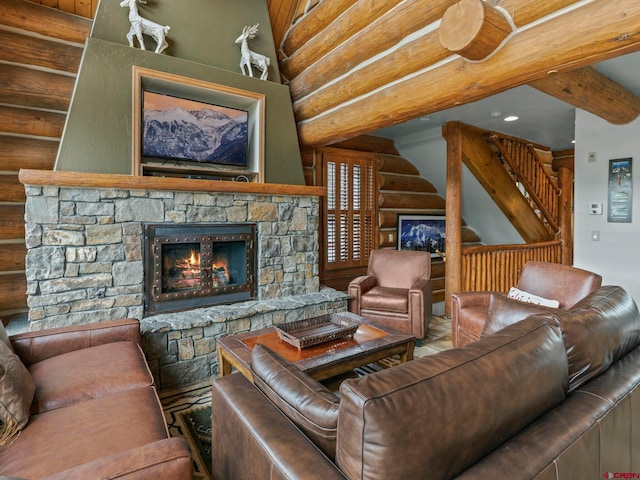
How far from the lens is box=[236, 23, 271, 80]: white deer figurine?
355cm

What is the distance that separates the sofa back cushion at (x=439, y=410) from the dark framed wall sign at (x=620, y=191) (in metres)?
3.85

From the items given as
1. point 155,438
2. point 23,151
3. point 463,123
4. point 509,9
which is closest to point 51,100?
point 23,151

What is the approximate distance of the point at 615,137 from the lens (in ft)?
12.8

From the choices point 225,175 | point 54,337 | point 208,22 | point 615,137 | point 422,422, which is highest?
point 208,22

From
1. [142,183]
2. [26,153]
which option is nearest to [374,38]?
[142,183]

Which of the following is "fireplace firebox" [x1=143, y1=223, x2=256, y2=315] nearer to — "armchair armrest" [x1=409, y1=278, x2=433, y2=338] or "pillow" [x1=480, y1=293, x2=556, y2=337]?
"armchair armrest" [x1=409, y1=278, x2=433, y2=338]

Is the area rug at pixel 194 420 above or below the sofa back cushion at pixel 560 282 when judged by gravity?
below

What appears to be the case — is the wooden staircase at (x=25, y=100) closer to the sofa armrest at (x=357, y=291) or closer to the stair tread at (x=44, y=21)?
the stair tread at (x=44, y=21)

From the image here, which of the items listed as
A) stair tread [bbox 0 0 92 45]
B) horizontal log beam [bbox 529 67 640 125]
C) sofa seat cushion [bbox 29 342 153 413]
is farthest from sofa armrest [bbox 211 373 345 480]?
stair tread [bbox 0 0 92 45]

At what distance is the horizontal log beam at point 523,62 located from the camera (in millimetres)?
1685

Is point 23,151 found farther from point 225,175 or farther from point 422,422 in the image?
point 422,422

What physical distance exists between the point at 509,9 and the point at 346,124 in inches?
65.5

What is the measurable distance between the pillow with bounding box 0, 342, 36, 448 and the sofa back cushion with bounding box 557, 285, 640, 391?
220 centimetres

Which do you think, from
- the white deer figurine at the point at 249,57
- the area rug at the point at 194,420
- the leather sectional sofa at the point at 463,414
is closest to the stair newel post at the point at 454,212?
the white deer figurine at the point at 249,57
